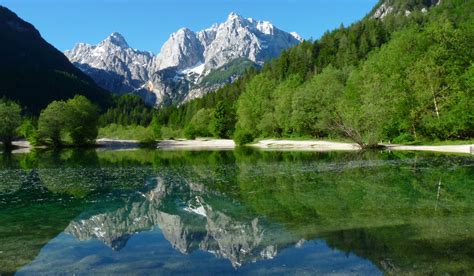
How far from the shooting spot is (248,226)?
1590 cm

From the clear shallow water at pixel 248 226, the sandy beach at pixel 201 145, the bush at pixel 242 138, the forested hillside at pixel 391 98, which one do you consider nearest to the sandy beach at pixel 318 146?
the forested hillside at pixel 391 98

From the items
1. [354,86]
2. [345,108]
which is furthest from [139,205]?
[354,86]

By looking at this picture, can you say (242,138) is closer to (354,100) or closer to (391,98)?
(354,100)

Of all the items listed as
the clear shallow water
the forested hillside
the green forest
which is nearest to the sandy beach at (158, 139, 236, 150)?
the green forest

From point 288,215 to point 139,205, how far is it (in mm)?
8047

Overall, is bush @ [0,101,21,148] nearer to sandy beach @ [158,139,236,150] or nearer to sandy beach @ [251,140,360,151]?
sandy beach @ [158,139,236,150]

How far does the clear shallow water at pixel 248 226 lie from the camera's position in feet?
37.3

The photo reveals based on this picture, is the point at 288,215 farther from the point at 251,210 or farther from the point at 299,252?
the point at 299,252

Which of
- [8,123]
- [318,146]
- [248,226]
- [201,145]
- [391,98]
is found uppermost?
[391,98]

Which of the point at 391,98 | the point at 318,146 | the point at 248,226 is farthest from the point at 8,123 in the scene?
the point at 248,226

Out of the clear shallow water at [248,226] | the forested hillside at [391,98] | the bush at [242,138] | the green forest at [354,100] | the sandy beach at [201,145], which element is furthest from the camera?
the bush at [242,138]

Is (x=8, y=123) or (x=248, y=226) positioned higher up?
(x=8, y=123)

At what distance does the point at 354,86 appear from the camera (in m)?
83.2

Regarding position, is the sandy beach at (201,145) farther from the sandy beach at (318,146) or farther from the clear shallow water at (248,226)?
the clear shallow water at (248,226)
